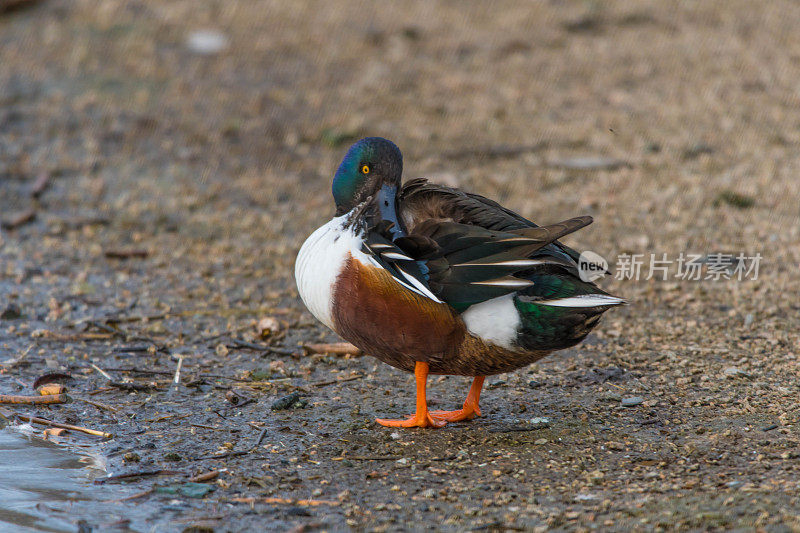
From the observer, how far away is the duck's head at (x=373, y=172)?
4047 mm

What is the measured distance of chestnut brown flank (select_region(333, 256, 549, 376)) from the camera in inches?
146

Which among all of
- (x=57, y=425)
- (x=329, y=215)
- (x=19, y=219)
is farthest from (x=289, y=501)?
(x=19, y=219)

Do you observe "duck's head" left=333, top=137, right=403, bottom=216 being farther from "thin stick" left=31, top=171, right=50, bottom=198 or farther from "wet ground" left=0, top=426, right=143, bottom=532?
"thin stick" left=31, top=171, right=50, bottom=198

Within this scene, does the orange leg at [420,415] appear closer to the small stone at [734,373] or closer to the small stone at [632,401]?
the small stone at [632,401]

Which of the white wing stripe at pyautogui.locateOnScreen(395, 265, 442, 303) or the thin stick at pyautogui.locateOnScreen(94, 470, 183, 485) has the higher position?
the white wing stripe at pyautogui.locateOnScreen(395, 265, 442, 303)

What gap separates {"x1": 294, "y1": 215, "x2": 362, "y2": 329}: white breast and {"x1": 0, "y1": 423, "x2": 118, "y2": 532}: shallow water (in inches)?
42.8

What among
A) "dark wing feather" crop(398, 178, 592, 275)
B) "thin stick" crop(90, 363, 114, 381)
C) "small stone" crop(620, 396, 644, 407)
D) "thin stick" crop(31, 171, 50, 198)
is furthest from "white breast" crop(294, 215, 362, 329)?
"thin stick" crop(31, 171, 50, 198)

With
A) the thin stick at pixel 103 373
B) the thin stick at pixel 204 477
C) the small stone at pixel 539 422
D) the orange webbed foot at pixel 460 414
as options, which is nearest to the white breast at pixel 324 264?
the orange webbed foot at pixel 460 414

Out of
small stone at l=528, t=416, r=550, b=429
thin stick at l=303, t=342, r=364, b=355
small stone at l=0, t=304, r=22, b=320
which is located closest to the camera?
small stone at l=528, t=416, r=550, b=429

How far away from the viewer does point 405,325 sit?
3.71 metres

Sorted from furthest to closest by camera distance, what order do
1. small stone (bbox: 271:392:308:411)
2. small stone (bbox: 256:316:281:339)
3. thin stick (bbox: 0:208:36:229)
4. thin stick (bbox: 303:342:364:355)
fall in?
thin stick (bbox: 0:208:36:229)
small stone (bbox: 256:316:281:339)
thin stick (bbox: 303:342:364:355)
small stone (bbox: 271:392:308:411)

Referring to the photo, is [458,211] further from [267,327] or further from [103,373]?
[103,373]

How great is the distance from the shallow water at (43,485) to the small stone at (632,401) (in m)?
2.20

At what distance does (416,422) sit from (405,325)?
0.49 metres
